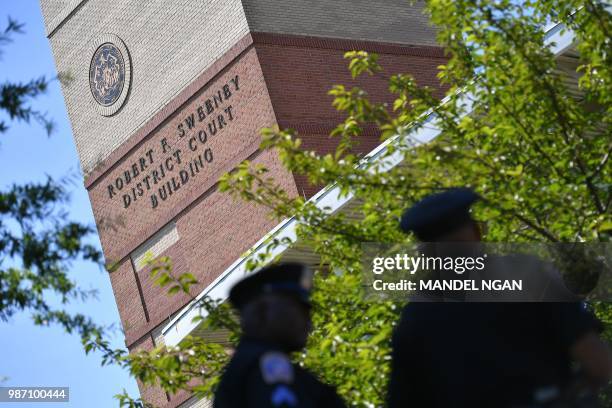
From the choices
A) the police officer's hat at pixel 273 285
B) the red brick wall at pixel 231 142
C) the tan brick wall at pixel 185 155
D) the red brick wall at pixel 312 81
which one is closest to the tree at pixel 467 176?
the police officer's hat at pixel 273 285

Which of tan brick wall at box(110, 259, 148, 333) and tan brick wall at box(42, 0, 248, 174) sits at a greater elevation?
tan brick wall at box(42, 0, 248, 174)

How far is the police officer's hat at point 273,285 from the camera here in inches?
167

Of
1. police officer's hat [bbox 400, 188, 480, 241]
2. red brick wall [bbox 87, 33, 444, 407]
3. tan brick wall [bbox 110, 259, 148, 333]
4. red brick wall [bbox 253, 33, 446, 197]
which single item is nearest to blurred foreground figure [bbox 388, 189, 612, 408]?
police officer's hat [bbox 400, 188, 480, 241]

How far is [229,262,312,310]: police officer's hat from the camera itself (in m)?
4.25

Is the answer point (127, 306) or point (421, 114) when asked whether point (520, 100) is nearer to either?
point (421, 114)

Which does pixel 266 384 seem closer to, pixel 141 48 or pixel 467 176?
pixel 467 176

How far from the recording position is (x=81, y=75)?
35750 mm

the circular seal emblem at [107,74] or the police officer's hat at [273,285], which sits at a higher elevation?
the circular seal emblem at [107,74]

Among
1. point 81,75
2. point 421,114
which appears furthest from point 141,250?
point 421,114

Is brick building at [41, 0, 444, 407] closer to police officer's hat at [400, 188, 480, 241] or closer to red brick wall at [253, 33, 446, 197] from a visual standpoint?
red brick wall at [253, 33, 446, 197]

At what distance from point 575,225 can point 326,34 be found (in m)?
22.3

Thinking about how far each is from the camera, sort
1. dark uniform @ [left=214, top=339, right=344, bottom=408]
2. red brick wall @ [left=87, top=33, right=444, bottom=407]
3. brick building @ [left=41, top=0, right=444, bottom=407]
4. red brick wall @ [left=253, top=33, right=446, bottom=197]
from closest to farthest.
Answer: dark uniform @ [left=214, top=339, right=344, bottom=408], red brick wall @ [left=253, top=33, right=446, bottom=197], red brick wall @ [left=87, top=33, right=444, bottom=407], brick building @ [left=41, top=0, right=444, bottom=407]

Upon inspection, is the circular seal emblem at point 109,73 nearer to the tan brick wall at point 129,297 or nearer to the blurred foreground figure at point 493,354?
the tan brick wall at point 129,297

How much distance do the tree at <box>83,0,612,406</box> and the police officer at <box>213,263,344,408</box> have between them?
4805 mm
